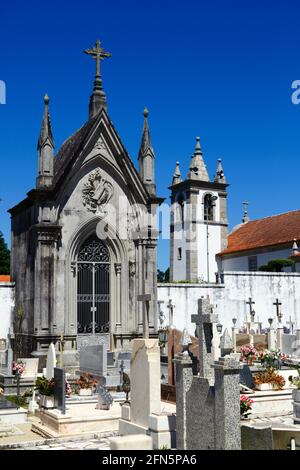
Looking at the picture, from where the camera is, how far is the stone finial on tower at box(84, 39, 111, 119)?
22922 mm

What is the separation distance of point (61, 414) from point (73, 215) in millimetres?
10163

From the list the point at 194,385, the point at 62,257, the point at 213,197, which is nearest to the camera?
the point at 194,385

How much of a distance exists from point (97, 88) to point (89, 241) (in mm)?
6108

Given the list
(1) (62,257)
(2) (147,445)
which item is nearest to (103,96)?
(1) (62,257)

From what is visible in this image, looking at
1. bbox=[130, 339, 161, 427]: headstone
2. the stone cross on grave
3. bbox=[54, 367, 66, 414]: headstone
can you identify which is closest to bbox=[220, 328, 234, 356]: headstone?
the stone cross on grave

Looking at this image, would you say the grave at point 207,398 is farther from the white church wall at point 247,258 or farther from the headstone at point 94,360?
the white church wall at point 247,258

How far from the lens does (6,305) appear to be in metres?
24.0

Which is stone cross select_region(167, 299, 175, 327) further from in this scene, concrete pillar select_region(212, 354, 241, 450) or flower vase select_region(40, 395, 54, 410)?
concrete pillar select_region(212, 354, 241, 450)

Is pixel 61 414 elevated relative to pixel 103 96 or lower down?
lower down

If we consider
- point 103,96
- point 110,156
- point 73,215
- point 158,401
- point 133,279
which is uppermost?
point 103,96

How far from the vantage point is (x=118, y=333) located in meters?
21.9
